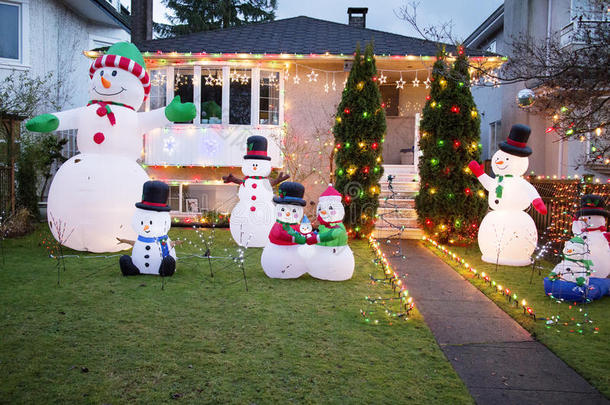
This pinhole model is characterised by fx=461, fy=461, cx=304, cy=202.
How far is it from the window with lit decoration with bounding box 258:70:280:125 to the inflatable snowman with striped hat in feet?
14.3

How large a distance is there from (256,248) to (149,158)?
4790 millimetres

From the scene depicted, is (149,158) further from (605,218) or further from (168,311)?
(605,218)

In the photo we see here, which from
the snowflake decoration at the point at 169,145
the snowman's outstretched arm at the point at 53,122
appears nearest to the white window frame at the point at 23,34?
the snowflake decoration at the point at 169,145

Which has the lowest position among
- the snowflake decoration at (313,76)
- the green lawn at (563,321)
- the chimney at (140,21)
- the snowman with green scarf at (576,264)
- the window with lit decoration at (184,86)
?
the green lawn at (563,321)

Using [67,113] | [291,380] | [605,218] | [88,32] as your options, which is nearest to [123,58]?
[67,113]

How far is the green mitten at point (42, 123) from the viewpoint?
25.7ft

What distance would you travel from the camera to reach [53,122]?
7.96 m

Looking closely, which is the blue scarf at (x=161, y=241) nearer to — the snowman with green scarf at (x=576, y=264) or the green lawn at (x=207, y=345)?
the green lawn at (x=207, y=345)

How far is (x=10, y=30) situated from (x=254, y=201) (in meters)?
10.1

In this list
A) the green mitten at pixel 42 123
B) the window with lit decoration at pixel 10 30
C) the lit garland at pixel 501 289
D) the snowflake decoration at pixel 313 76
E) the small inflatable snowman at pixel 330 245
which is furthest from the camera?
the window with lit decoration at pixel 10 30

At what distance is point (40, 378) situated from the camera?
326cm

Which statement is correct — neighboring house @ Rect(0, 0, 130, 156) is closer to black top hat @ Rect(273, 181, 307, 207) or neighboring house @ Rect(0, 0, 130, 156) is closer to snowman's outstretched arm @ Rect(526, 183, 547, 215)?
black top hat @ Rect(273, 181, 307, 207)

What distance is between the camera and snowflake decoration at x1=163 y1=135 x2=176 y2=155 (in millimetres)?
12008

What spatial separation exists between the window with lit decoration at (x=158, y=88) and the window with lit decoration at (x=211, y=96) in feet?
3.56
